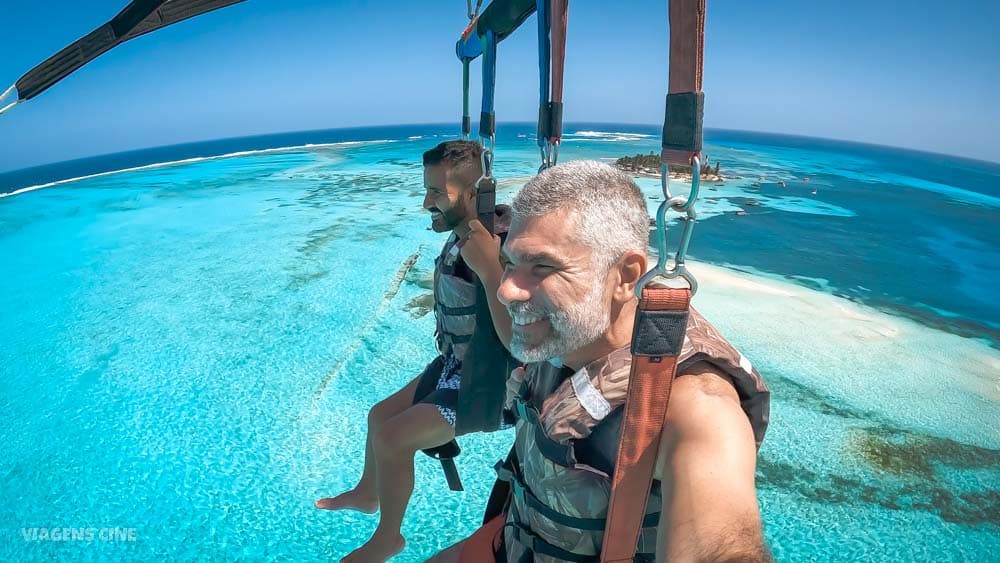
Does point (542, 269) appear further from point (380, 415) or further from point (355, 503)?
point (355, 503)

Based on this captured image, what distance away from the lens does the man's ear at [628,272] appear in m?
1.35

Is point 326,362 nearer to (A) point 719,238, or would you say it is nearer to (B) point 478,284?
(B) point 478,284

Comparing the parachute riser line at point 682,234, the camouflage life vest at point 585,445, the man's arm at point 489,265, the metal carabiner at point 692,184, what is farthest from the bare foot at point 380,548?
the metal carabiner at point 692,184

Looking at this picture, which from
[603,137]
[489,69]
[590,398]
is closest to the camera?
[590,398]

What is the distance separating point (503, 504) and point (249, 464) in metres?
2.97

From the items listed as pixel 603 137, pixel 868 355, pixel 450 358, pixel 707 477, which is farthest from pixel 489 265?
pixel 603 137

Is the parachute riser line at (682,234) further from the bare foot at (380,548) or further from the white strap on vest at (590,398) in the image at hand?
the bare foot at (380,548)

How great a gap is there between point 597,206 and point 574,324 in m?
0.30

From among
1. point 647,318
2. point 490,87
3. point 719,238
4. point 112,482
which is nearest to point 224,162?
point 719,238

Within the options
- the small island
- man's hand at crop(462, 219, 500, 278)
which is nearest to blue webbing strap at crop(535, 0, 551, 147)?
man's hand at crop(462, 219, 500, 278)

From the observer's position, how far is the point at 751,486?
0.97 m

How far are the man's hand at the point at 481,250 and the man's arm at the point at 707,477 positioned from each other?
46.4 inches

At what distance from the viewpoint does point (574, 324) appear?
1338 millimetres

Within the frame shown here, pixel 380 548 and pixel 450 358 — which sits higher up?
pixel 450 358
